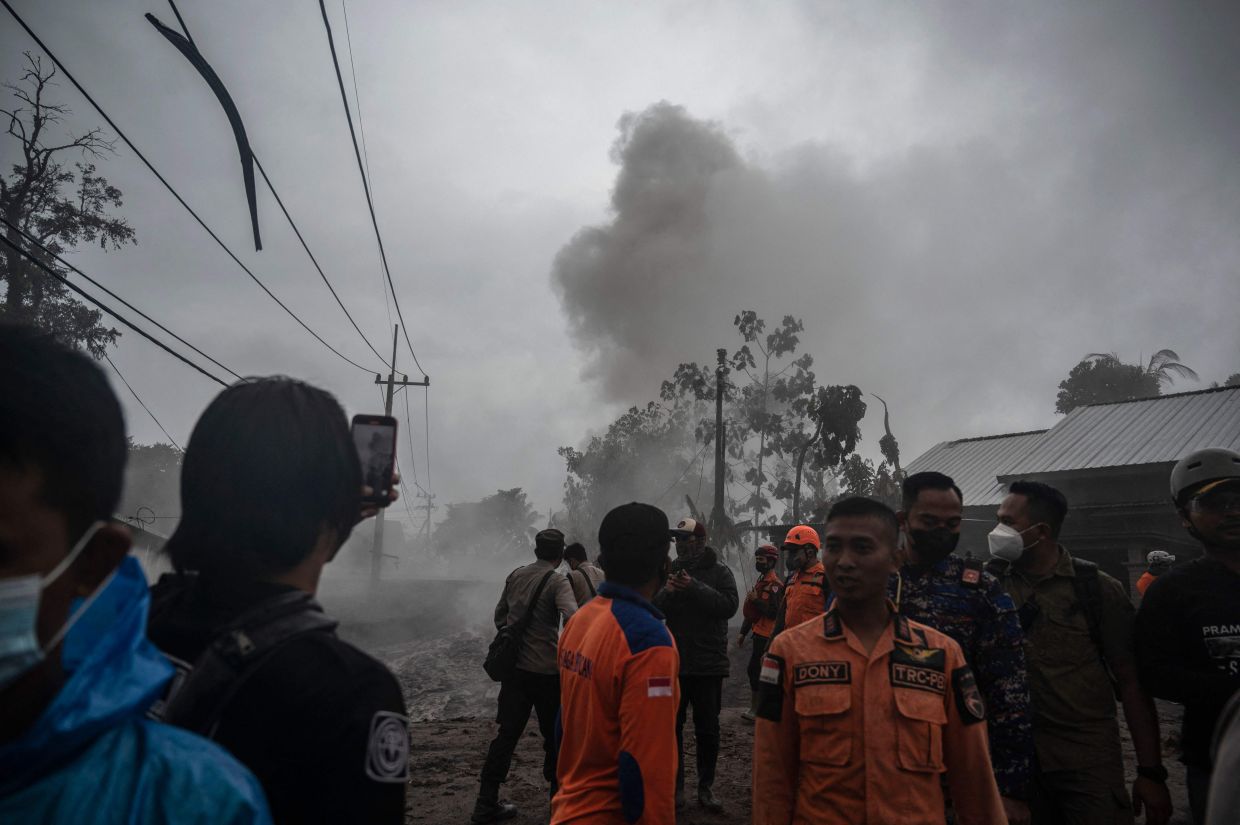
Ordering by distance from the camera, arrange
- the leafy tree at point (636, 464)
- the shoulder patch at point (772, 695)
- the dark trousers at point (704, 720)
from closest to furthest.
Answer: the shoulder patch at point (772, 695), the dark trousers at point (704, 720), the leafy tree at point (636, 464)

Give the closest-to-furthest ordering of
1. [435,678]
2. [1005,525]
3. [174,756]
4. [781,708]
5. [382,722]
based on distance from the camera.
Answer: [174,756] → [382,722] → [781,708] → [1005,525] → [435,678]

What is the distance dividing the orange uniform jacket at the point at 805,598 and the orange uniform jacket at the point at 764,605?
1.43 m

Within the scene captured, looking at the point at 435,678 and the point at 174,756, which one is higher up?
the point at 174,756

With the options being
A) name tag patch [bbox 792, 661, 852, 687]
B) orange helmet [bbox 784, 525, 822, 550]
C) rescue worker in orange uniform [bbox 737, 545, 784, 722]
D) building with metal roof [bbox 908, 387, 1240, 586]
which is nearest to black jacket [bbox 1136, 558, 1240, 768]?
name tag patch [bbox 792, 661, 852, 687]

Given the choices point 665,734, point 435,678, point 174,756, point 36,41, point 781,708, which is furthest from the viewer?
point 435,678

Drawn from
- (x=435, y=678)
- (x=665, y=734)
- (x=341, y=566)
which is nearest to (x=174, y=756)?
(x=665, y=734)

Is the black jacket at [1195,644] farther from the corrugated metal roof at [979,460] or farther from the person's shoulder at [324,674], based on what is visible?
the corrugated metal roof at [979,460]

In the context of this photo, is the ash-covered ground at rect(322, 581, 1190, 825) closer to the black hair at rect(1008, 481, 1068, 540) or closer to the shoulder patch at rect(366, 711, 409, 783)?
the black hair at rect(1008, 481, 1068, 540)

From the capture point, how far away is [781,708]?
2428mm

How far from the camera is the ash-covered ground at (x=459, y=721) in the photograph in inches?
236

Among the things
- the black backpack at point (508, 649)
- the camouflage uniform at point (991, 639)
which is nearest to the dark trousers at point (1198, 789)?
the camouflage uniform at point (991, 639)

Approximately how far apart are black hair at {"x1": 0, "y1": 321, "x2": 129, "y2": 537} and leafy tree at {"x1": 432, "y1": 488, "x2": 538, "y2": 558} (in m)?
78.5

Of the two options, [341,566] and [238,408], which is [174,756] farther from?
[341,566]

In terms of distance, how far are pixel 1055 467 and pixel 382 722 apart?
20.4 m
